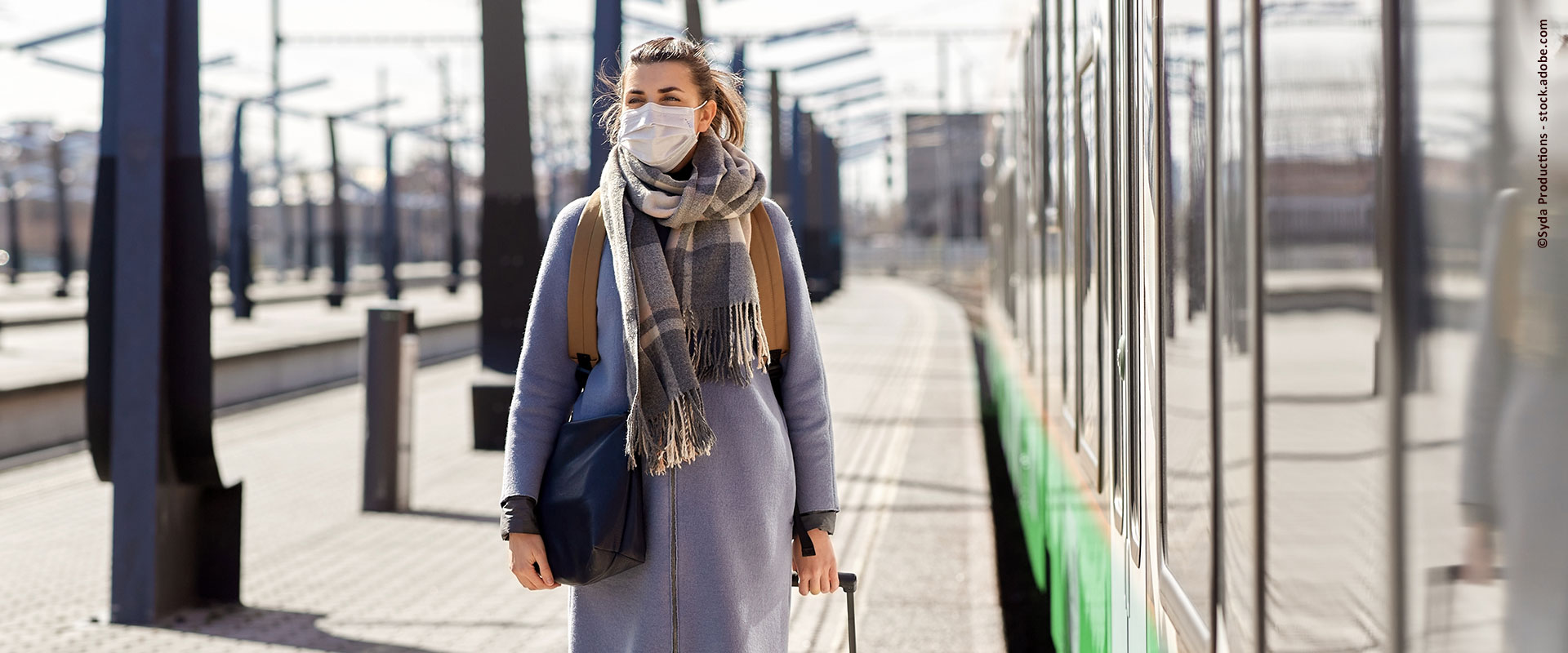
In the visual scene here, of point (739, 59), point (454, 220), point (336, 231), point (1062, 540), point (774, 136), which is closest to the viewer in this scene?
point (1062, 540)

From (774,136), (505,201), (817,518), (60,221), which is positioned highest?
(774,136)

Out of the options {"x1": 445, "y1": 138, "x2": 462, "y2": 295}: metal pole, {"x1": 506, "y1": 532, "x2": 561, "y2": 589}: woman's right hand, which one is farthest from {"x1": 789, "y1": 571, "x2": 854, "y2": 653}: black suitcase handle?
{"x1": 445, "y1": 138, "x2": 462, "y2": 295}: metal pole

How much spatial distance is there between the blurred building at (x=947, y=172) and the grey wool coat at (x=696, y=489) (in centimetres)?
4169

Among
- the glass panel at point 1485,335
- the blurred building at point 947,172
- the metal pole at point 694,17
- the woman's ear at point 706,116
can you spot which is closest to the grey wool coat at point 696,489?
the woman's ear at point 706,116

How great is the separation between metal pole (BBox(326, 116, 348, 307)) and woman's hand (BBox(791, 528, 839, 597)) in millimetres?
22998

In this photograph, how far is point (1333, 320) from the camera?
1255 millimetres

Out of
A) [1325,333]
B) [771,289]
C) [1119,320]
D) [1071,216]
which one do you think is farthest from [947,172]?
[1325,333]

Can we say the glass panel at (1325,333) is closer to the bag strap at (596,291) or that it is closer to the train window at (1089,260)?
the bag strap at (596,291)

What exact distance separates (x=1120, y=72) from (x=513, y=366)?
24.8 feet

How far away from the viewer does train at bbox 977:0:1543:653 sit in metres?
0.96

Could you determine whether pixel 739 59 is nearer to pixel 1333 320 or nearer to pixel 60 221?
pixel 60 221

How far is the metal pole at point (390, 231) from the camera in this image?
82.2 feet

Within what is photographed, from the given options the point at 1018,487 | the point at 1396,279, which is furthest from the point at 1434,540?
the point at 1018,487

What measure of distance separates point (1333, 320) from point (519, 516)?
150cm
